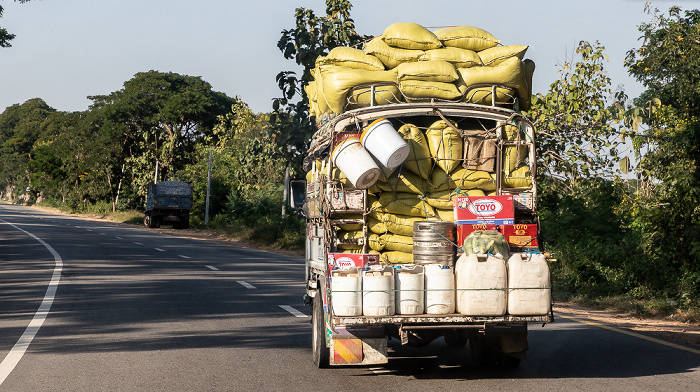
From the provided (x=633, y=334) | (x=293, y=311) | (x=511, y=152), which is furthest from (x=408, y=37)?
(x=293, y=311)

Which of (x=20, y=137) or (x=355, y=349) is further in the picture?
(x=20, y=137)

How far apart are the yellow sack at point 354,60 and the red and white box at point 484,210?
1.82m

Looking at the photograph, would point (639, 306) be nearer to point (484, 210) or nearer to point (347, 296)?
point (484, 210)

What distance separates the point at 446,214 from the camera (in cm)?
811

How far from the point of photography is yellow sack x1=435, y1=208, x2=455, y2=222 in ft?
26.5

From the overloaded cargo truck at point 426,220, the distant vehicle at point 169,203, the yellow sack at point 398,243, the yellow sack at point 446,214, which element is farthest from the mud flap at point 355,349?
the distant vehicle at point 169,203

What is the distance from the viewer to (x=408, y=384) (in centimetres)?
757

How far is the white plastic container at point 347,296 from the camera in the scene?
→ 22.6 ft

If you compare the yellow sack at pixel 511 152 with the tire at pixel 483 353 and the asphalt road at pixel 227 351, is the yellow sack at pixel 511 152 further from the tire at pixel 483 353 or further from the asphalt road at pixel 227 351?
the asphalt road at pixel 227 351

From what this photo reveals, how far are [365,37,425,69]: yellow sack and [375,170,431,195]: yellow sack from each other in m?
1.45

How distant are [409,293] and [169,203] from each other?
43.2 m

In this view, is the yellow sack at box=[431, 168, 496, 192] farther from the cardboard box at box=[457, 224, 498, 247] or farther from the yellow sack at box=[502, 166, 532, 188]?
the cardboard box at box=[457, 224, 498, 247]

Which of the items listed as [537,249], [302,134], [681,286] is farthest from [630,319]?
[302,134]

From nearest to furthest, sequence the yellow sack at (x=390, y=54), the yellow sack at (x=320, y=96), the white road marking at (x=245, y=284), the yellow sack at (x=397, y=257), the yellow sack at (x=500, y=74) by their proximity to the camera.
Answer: the yellow sack at (x=397, y=257), the yellow sack at (x=500, y=74), the yellow sack at (x=390, y=54), the yellow sack at (x=320, y=96), the white road marking at (x=245, y=284)
